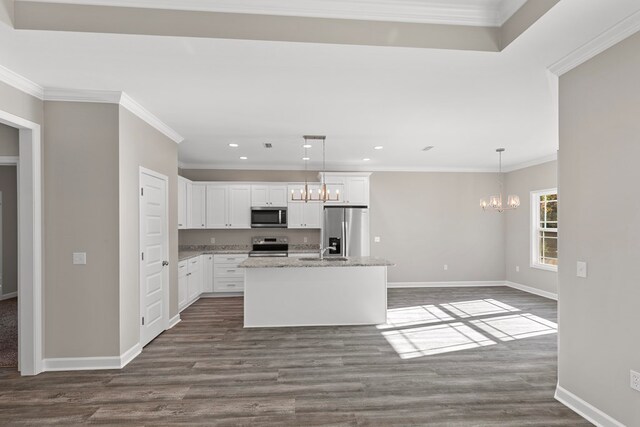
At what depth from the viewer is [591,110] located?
2.48 m

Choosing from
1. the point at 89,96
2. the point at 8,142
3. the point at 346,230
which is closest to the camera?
the point at 89,96

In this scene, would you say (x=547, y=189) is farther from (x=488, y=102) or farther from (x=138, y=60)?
(x=138, y=60)

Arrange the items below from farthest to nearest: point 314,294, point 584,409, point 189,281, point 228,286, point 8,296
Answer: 1. point 228,286
2. point 8,296
3. point 189,281
4. point 314,294
5. point 584,409

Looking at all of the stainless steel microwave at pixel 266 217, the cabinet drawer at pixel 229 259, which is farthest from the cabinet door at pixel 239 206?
the cabinet drawer at pixel 229 259

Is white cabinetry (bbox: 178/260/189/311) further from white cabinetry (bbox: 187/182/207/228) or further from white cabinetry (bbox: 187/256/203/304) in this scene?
white cabinetry (bbox: 187/182/207/228)

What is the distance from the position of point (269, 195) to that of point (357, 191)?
1.84 m

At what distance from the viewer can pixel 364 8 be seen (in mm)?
2383

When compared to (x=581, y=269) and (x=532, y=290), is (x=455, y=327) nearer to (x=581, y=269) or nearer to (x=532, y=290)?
(x=581, y=269)

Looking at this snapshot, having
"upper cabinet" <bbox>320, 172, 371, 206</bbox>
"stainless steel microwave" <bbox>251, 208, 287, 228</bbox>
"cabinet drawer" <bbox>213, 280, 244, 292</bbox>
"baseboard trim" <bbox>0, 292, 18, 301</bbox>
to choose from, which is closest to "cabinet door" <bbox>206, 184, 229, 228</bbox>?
"stainless steel microwave" <bbox>251, 208, 287, 228</bbox>

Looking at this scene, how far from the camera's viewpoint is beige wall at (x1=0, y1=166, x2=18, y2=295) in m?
6.69

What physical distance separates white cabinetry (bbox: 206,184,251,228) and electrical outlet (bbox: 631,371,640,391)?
6072mm

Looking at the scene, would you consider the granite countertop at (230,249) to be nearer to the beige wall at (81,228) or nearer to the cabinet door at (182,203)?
the cabinet door at (182,203)

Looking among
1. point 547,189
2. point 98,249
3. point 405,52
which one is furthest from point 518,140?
point 98,249

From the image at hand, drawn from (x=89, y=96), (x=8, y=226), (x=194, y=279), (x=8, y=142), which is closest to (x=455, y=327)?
(x=194, y=279)
